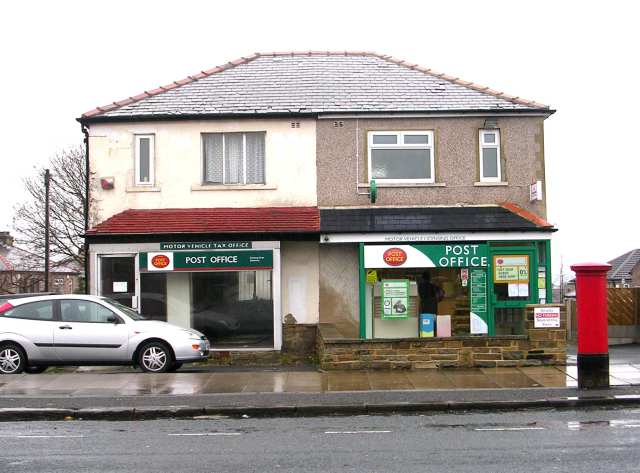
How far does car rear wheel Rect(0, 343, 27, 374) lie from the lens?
49.1 ft

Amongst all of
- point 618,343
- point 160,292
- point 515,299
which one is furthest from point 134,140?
point 618,343

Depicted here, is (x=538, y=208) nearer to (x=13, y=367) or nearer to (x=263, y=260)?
(x=263, y=260)

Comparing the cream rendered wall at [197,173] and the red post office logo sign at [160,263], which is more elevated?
the cream rendered wall at [197,173]

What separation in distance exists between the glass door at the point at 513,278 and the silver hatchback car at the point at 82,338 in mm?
6713

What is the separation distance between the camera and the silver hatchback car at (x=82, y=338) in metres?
15.0

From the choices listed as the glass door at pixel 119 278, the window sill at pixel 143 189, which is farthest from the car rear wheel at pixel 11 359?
the window sill at pixel 143 189

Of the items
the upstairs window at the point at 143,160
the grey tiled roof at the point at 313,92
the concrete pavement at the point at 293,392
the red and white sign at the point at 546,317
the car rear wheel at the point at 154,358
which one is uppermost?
the grey tiled roof at the point at 313,92

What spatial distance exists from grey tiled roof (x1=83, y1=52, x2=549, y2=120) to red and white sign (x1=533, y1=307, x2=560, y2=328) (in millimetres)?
5545

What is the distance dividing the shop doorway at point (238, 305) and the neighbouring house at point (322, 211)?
1.2 inches

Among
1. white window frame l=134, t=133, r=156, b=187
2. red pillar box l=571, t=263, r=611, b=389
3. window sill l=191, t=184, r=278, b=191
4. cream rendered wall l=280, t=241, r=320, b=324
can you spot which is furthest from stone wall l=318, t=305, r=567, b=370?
white window frame l=134, t=133, r=156, b=187

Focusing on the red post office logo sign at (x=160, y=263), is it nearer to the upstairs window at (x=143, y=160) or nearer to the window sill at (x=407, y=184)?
the upstairs window at (x=143, y=160)

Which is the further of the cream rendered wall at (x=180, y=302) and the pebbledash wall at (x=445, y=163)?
the pebbledash wall at (x=445, y=163)

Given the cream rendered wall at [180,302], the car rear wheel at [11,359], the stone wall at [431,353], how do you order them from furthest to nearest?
the cream rendered wall at [180,302] < the car rear wheel at [11,359] < the stone wall at [431,353]

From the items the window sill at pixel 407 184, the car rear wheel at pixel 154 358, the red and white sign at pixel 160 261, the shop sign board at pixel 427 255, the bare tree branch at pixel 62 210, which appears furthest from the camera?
the bare tree branch at pixel 62 210
